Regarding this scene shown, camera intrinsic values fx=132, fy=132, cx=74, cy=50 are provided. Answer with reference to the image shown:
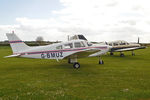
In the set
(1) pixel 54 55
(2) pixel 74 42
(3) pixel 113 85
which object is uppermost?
(2) pixel 74 42

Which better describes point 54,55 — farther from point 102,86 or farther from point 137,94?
point 137,94

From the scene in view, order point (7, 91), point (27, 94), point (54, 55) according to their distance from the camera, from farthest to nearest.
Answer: point (54, 55), point (7, 91), point (27, 94)

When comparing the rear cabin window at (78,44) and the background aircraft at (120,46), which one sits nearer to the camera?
the rear cabin window at (78,44)

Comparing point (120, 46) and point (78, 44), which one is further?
point (120, 46)

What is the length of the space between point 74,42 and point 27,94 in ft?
22.7

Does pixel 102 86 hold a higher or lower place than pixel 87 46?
lower

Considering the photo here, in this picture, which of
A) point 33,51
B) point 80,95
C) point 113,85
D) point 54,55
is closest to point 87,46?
point 54,55

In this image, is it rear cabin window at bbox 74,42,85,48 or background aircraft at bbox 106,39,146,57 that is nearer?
rear cabin window at bbox 74,42,85,48

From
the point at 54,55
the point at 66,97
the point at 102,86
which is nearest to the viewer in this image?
the point at 66,97

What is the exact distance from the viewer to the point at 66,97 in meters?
4.81

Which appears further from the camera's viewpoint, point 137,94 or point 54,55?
point 54,55

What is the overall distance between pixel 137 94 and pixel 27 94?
4256 mm

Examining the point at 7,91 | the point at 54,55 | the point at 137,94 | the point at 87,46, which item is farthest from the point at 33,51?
the point at 137,94

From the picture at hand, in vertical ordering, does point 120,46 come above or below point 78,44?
below
